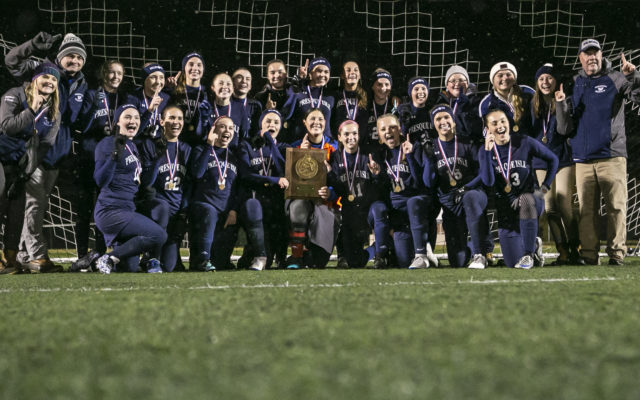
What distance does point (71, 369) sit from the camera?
1209 millimetres

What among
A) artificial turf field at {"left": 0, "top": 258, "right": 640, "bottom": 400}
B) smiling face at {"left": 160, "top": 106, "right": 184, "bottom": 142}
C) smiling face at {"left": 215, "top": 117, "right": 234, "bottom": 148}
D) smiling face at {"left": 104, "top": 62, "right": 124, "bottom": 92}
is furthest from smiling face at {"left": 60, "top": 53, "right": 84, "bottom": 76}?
artificial turf field at {"left": 0, "top": 258, "right": 640, "bottom": 400}

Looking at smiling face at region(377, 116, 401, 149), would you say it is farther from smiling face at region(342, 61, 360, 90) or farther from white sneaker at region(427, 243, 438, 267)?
white sneaker at region(427, 243, 438, 267)

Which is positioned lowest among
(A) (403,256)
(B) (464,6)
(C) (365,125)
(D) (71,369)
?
(A) (403,256)

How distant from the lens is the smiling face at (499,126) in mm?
4863

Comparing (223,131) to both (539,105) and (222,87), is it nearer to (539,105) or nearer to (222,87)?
(222,87)

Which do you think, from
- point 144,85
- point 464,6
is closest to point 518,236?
point 144,85

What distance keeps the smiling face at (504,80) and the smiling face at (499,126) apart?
669 millimetres

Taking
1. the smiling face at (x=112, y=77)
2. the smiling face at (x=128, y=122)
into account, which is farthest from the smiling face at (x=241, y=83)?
the smiling face at (x=128, y=122)

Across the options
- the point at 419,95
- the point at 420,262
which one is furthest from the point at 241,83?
the point at 420,262

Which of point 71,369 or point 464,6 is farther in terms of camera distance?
point 464,6

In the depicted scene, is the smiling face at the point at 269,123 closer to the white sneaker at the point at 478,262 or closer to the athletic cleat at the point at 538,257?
the white sneaker at the point at 478,262

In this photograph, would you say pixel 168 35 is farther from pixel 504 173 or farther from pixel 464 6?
pixel 504 173

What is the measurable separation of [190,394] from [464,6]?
11.1m

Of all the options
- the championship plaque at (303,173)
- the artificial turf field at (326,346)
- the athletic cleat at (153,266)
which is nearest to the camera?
the artificial turf field at (326,346)
